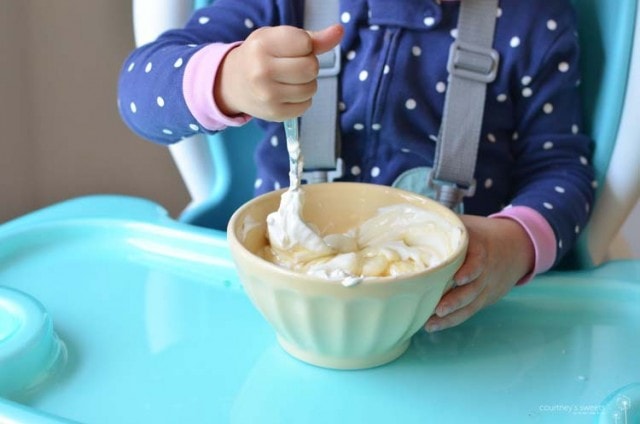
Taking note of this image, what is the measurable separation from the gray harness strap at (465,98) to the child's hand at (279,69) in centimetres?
20

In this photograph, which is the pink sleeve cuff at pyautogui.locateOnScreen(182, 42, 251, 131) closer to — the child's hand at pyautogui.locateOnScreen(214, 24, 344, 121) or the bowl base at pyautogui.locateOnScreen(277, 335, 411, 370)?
the child's hand at pyautogui.locateOnScreen(214, 24, 344, 121)

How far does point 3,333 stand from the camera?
544mm

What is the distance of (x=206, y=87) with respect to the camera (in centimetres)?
58

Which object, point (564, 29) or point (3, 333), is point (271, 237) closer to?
point (3, 333)

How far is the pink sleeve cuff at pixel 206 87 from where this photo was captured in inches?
22.9

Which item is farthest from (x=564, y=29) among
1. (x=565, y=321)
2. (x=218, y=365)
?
(x=218, y=365)

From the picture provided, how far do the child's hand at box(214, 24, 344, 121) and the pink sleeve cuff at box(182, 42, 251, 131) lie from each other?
0.11 ft

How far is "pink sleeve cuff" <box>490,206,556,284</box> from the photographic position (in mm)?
629

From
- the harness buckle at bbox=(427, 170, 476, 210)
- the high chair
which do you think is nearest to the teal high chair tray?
the high chair

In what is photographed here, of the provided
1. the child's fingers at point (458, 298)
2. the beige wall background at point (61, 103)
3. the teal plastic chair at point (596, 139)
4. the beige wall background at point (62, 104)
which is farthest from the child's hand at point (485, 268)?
the beige wall background at point (61, 103)

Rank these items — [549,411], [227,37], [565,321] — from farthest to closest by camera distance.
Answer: [227,37]
[565,321]
[549,411]

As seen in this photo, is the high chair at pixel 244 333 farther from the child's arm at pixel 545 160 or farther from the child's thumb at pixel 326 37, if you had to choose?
the child's thumb at pixel 326 37

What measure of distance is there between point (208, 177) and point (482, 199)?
26 cm

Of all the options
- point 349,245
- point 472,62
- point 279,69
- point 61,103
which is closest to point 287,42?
point 279,69
